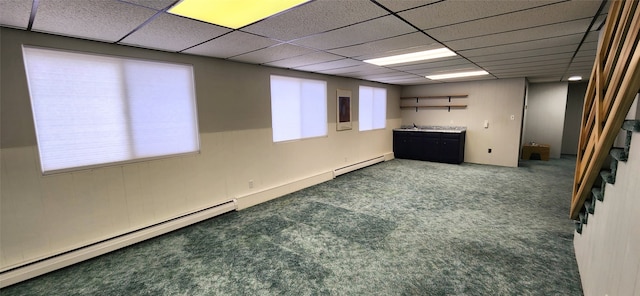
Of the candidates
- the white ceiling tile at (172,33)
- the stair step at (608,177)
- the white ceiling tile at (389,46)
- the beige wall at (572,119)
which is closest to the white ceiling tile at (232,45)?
the white ceiling tile at (172,33)

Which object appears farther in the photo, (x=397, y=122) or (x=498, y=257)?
(x=397, y=122)

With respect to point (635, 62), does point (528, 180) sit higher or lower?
lower

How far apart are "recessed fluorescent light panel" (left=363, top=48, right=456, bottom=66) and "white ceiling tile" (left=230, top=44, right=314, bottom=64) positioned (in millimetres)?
1166

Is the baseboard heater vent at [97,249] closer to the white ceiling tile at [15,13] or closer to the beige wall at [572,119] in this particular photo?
the white ceiling tile at [15,13]

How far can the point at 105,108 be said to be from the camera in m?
2.70

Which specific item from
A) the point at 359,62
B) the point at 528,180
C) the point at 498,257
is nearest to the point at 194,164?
the point at 359,62

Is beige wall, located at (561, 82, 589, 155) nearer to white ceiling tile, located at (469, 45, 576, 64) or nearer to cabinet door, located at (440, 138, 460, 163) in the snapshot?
cabinet door, located at (440, 138, 460, 163)

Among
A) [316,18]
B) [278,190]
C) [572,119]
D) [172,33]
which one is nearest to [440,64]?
[316,18]

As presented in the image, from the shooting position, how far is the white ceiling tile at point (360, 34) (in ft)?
7.14

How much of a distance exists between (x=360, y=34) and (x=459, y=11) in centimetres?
84

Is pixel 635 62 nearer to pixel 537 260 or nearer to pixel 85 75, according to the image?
pixel 537 260

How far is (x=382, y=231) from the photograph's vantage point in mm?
3064

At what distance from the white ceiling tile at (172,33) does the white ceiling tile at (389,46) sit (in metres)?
1.40

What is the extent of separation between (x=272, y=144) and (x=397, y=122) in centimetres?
477
